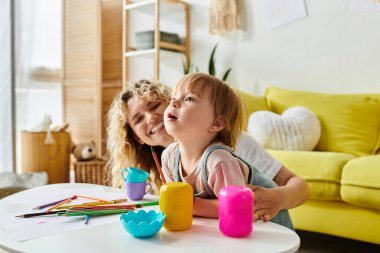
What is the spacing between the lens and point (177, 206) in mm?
842

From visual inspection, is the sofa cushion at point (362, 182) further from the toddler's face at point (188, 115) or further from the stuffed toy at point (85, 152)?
the stuffed toy at point (85, 152)

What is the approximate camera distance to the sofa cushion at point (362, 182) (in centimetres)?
176

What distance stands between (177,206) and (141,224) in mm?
100

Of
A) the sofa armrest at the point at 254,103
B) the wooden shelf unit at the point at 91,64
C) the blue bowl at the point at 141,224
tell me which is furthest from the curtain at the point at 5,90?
the blue bowl at the point at 141,224

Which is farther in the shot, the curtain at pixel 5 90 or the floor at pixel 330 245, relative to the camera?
the curtain at pixel 5 90

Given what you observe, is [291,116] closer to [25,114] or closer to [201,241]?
[201,241]

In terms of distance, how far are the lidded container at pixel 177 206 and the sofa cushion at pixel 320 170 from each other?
1256mm

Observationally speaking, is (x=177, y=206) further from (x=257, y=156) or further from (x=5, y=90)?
(x=5, y=90)

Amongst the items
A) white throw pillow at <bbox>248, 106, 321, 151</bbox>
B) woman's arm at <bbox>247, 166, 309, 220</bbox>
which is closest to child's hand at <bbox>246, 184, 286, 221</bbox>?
woman's arm at <bbox>247, 166, 309, 220</bbox>

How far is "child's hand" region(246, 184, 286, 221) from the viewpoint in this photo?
0.96m

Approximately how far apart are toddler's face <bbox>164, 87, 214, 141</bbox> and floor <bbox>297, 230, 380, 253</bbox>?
132 centimetres

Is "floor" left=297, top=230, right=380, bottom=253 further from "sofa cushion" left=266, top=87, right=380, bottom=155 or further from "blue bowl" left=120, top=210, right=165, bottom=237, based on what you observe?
"blue bowl" left=120, top=210, right=165, bottom=237

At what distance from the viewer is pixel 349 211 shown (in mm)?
1924

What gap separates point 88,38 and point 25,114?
3.22 ft
